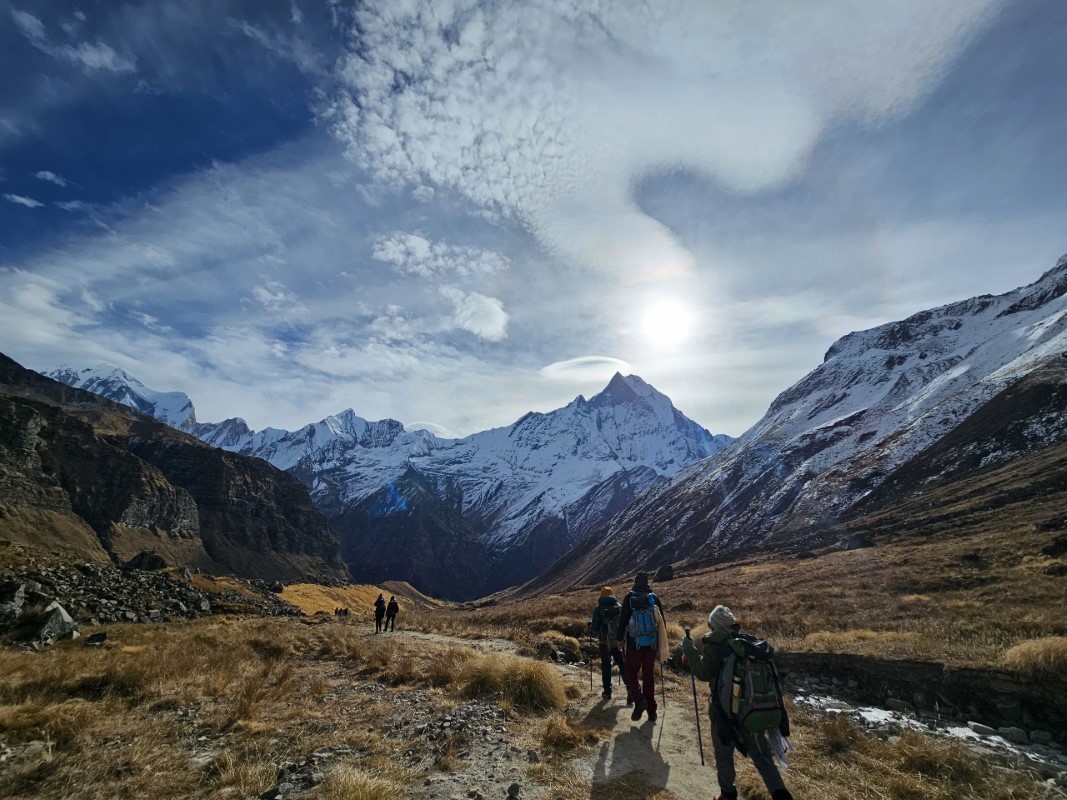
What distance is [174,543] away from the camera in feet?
454

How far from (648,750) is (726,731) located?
2564 millimetres

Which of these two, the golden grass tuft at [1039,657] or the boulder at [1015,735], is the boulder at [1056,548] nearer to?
the golden grass tuft at [1039,657]

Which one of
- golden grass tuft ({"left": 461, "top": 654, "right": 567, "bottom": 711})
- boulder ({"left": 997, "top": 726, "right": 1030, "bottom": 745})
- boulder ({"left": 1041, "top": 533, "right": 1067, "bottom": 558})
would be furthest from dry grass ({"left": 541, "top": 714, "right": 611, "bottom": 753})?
boulder ({"left": 1041, "top": 533, "right": 1067, "bottom": 558})

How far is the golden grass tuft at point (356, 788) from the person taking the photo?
5961 mm

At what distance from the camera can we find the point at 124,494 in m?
131

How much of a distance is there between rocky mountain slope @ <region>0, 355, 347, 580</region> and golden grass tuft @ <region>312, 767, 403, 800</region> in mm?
112816

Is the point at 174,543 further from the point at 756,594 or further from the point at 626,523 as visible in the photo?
the point at 756,594

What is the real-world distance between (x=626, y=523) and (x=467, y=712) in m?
172

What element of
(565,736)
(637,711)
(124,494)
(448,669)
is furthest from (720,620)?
(124,494)

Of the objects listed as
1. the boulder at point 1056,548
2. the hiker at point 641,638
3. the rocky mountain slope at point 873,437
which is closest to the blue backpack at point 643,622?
the hiker at point 641,638

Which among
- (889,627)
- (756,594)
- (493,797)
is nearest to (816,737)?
(493,797)

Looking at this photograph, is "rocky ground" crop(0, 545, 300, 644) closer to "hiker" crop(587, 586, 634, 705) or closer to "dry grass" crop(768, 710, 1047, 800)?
"hiker" crop(587, 586, 634, 705)

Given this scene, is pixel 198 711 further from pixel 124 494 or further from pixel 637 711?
pixel 124 494

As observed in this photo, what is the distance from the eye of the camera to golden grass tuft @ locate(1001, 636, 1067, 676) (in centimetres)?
1120
